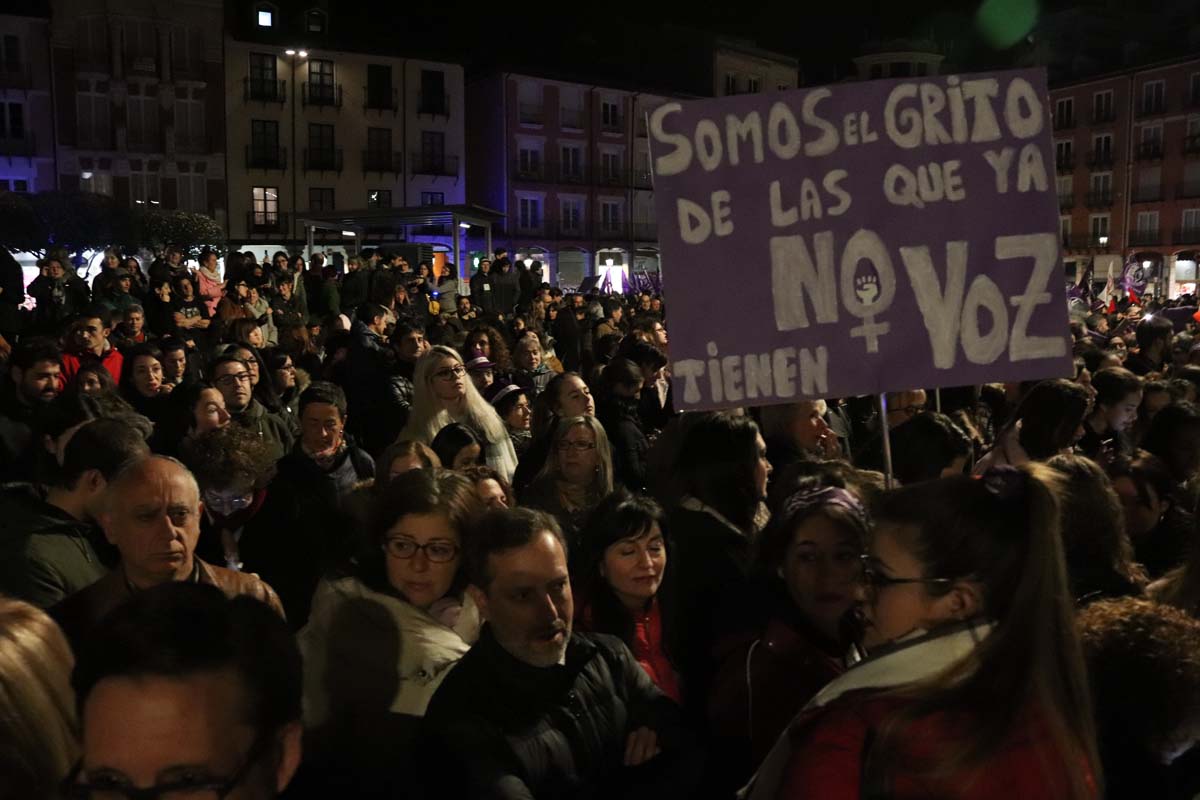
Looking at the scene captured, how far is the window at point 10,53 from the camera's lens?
124 feet

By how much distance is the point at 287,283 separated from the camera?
14.5 m

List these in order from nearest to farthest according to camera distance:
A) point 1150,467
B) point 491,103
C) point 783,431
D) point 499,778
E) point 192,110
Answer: point 499,778
point 1150,467
point 783,431
point 192,110
point 491,103

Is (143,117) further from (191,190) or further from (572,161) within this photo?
(572,161)

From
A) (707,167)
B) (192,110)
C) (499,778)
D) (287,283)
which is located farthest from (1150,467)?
(192,110)

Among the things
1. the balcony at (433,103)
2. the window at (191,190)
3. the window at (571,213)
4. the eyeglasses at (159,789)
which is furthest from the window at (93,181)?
the eyeglasses at (159,789)

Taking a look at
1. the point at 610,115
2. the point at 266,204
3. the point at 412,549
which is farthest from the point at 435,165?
the point at 412,549

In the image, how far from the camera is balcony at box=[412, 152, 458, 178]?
147 feet

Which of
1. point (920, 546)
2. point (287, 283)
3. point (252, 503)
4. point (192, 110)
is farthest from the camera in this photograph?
point (192, 110)

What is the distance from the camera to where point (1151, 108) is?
54.4 meters

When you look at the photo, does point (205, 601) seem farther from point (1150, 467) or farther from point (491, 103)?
point (491, 103)

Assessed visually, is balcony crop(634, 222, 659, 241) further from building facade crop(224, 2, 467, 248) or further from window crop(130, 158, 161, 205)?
window crop(130, 158, 161, 205)

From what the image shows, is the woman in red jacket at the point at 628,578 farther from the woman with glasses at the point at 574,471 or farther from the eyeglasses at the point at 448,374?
the eyeglasses at the point at 448,374

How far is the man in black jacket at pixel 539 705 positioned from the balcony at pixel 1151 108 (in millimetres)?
59665

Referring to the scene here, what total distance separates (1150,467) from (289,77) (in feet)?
140
